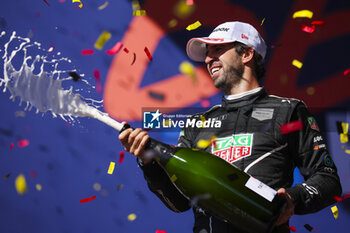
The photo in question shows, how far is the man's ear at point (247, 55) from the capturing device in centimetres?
108

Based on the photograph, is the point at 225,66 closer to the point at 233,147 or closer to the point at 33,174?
the point at 233,147

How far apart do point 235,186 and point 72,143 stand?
1.07 meters

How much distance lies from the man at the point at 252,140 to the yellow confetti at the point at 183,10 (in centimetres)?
54

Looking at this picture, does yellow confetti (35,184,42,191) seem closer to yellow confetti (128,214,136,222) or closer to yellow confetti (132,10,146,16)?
yellow confetti (128,214,136,222)

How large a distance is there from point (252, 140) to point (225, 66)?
27 centimetres

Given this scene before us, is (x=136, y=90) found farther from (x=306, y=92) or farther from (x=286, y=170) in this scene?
(x=286, y=170)

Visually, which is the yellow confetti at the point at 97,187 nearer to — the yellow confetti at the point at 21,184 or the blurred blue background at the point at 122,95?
the blurred blue background at the point at 122,95

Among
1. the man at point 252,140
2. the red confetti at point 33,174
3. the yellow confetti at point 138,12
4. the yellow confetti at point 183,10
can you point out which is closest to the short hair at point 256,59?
the man at point 252,140

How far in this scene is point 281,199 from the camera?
0.68 metres

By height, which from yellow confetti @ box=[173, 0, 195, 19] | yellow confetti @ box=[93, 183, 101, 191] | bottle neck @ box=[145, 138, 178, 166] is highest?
yellow confetti @ box=[173, 0, 195, 19]

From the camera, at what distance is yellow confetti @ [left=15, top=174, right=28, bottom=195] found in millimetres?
1650

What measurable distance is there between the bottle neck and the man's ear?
0.42 metres

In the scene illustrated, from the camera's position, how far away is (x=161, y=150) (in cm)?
80

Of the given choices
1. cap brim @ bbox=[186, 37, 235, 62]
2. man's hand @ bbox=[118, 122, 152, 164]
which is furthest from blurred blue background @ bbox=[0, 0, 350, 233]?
man's hand @ bbox=[118, 122, 152, 164]
